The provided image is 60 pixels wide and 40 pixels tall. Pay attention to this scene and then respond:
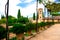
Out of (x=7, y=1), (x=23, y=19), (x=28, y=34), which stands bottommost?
(x=28, y=34)

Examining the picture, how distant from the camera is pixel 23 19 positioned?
15305mm

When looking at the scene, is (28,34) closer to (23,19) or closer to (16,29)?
(23,19)

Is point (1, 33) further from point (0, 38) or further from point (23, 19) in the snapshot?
point (23, 19)

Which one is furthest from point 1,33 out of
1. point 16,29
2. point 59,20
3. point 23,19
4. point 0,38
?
point 59,20

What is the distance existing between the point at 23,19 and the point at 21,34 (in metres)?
3.92

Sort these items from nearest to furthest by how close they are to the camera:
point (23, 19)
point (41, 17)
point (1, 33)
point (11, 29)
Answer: point (1, 33)
point (11, 29)
point (23, 19)
point (41, 17)

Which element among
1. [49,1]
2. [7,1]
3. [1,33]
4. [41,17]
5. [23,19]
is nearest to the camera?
[1,33]

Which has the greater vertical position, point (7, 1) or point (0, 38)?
point (7, 1)

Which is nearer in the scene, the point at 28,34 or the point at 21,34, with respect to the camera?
the point at 21,34

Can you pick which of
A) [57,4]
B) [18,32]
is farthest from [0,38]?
[57,4]

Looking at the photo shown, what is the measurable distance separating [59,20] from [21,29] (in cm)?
5388

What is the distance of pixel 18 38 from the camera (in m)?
11.5

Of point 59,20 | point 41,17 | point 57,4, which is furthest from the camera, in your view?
point 59,20

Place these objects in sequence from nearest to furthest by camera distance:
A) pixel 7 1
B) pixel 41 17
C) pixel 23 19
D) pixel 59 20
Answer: pixel 7 1 < pixel 23 19 < pixel 41 17 < pixel 59 20
